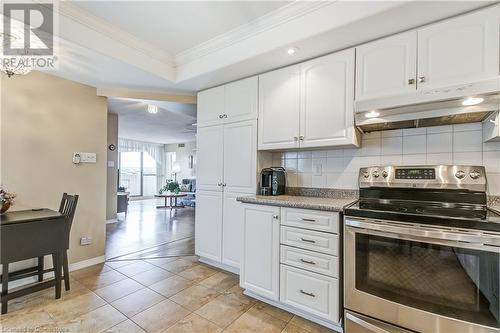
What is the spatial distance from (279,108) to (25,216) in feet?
8.55

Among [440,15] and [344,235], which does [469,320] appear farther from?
[440,15]

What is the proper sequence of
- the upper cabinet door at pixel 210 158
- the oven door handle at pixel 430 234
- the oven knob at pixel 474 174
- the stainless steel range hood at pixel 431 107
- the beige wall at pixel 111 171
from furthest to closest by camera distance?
1. the beige wall at pixel 111 171
2. the upper cabinet door at pixel 210 158
3. the oven knob at pixel 474 174
4. the stainless steel range hood at pixel 431 107
5. the oven door handle at pixel 430 234

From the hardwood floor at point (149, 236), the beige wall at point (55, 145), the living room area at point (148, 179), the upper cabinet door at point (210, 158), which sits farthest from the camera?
the living room area at point (148, 179)

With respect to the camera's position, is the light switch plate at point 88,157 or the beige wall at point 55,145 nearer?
the beige wall at point 55,145

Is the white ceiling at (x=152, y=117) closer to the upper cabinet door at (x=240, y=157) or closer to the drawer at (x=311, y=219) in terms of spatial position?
the upper cabinet door at (x=240, y=157)

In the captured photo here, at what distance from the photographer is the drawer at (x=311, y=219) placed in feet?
5.86

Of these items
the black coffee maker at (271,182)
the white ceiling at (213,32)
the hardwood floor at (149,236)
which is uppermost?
the white ceiling at (213,32)

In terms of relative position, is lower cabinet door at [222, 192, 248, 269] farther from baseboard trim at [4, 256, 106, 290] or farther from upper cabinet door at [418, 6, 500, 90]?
upper cabinet door at [418, 6, 500, 90]

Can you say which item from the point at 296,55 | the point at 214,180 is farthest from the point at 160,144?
the point at 296,55

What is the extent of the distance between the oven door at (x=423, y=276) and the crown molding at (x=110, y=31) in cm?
A: 258

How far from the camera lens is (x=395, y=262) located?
1562mm

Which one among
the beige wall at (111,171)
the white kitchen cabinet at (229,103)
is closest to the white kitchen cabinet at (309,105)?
the white kitchen cabinet at (229,103)

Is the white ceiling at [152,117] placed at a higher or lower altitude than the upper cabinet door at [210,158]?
higher

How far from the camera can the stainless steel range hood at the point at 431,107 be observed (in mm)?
1496
